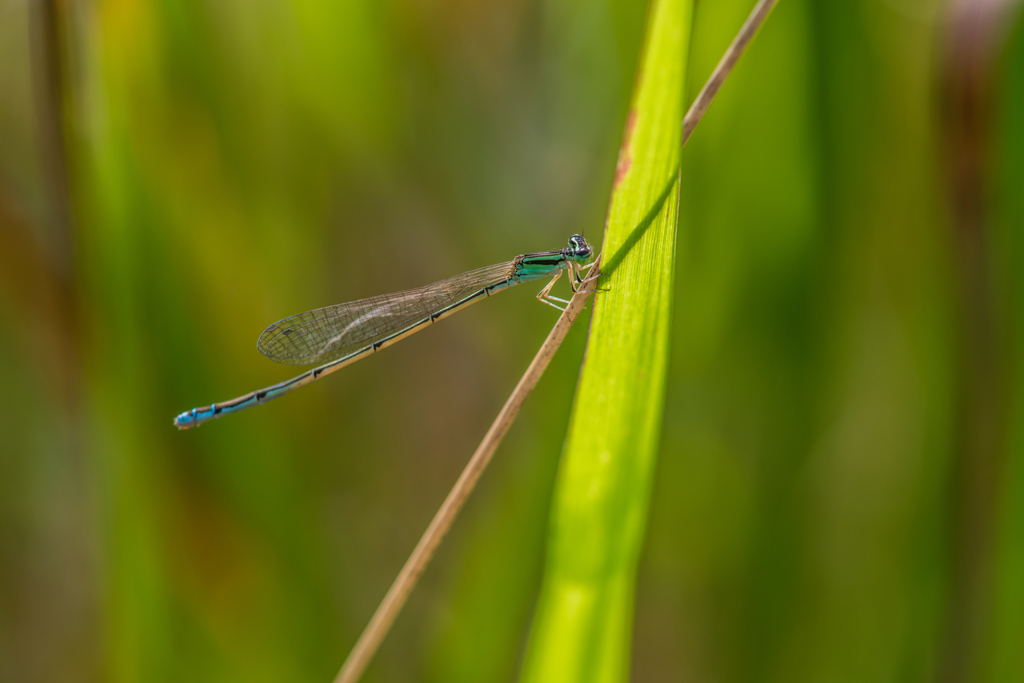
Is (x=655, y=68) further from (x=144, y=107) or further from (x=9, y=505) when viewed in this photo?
(x=9, y=505)

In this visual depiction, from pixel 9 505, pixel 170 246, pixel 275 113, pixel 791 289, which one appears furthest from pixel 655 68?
pixel 9 505

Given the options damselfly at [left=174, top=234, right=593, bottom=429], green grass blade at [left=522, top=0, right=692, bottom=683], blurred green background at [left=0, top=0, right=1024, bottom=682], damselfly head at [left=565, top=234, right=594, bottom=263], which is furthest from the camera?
damselfly at [left=174, top=234, right=593, bottom=429]

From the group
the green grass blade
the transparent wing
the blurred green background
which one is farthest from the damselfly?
the green grass blade

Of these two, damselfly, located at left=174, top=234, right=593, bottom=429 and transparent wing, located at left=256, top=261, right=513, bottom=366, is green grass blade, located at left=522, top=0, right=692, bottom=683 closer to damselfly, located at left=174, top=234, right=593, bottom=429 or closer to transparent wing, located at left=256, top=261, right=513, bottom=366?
damselfly, located at left=174, top=234, right=593, bottom=429

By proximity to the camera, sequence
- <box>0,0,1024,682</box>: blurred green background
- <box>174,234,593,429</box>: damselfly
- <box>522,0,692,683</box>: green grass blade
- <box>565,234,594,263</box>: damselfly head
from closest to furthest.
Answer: <box>522,0,692,683</box>: green grass blade → <box>0,0,1024,682</box>: blurred green background → <box>565,234,594,263</box>: damselfly head → <box>174,234,593,429</box>: damselfly

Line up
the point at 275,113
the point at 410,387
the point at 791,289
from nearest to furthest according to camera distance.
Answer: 1. the point at 791,289
2. the point at 275,113
3. the point at 410,387

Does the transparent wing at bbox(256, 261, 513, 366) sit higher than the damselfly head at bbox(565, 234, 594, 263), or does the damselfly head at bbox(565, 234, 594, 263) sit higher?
the damselfly head at bbox(565, 234, 594, 263)

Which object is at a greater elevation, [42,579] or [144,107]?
[144,107]
